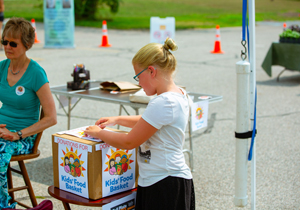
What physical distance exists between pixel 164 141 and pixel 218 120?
12.8ft

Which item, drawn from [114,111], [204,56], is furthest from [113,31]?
[114,111]

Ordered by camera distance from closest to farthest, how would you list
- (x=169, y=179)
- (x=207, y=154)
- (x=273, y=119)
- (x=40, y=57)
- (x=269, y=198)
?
(x=169, y=179), (x=269, y=198), (x=207, y=154), (x=273, y=119), (x=40, y=57)

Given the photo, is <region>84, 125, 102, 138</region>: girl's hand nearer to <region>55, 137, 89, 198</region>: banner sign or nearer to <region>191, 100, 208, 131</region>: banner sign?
<region>55, 137, 89, 198</region>: banner sign

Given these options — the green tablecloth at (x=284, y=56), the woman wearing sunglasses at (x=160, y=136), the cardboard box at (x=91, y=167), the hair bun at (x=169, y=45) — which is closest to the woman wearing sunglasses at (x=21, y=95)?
the cardboard box at (x=91, y=167)

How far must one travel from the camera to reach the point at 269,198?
365cm

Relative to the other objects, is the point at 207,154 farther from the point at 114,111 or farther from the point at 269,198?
the point at 114,111

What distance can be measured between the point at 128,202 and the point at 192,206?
1.31 feet

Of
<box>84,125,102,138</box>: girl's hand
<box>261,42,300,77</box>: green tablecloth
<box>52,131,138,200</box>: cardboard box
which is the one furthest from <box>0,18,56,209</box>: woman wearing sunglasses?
<box>261,42,300,77</box>: green tablecloth

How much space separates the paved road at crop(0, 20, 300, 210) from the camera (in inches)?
150

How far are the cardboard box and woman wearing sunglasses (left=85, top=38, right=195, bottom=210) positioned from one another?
0.38 ft

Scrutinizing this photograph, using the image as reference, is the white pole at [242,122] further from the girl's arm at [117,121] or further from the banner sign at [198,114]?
the banner sign at [198,114]

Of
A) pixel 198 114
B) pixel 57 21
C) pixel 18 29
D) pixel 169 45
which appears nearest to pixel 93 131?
pixel 169 45

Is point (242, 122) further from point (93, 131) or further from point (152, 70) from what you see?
point (93, 131)

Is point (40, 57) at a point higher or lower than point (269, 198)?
higher
